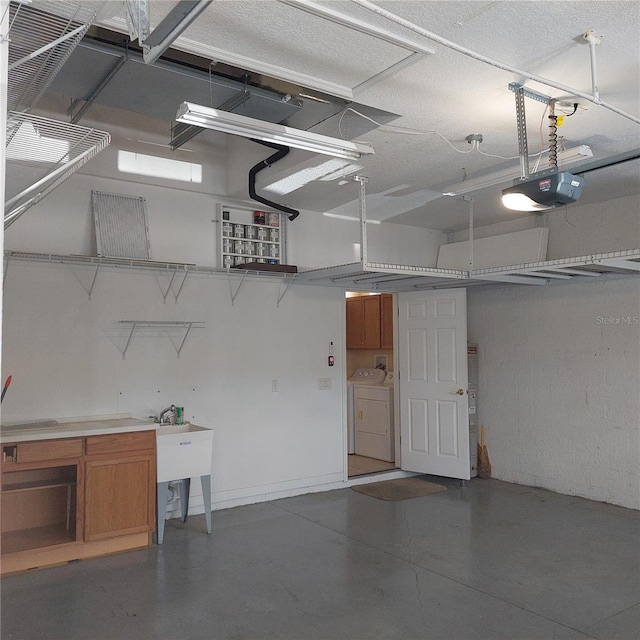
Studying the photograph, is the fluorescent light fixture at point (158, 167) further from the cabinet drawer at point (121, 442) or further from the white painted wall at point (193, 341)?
the cabinet drawer at point (121, 442)

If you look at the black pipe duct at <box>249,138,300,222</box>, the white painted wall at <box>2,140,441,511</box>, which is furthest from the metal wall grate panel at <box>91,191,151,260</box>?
the black pipe duct at <box>249,138,300,222</box>

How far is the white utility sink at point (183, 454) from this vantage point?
4.54m

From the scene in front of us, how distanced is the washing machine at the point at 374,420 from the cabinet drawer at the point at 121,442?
12.1ft

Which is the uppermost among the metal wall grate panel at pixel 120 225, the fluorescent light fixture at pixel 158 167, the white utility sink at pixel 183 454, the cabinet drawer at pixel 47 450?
the fluorescent light fixture at pixel 158 167

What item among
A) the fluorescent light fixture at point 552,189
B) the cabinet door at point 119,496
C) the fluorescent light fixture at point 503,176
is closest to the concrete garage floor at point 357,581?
the cabinet door at point 119,496

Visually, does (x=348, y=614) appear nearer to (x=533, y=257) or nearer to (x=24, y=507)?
(x=24, y=507)

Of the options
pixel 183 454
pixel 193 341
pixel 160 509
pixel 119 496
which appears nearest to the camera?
pixel 119 496

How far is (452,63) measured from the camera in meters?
2.98

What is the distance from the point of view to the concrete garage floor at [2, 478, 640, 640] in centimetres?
318

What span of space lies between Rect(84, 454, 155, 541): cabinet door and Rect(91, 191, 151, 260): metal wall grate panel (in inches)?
68.2

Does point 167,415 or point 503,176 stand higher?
point 503,176

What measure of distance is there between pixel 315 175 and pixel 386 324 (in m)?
3.52

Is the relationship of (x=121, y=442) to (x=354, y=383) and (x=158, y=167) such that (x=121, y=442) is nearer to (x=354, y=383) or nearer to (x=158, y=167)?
(x=158, y=167)

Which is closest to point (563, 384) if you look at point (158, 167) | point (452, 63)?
point (452, 63)
